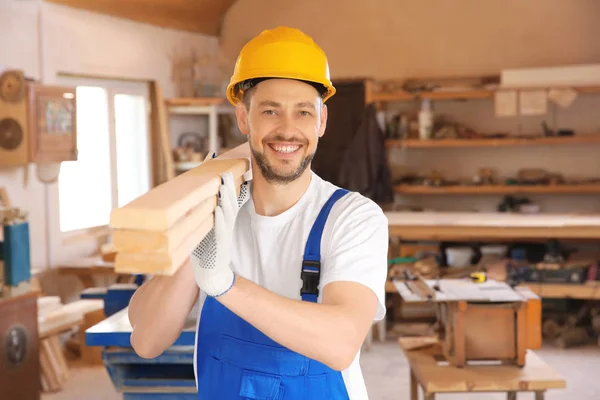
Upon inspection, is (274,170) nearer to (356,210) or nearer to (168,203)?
(356,210)

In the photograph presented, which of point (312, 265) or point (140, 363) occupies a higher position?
point (312, 265)

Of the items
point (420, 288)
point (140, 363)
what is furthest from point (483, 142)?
point (140, 363)

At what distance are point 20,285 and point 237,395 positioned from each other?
2610 millimetres

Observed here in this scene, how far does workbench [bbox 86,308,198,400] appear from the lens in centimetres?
283

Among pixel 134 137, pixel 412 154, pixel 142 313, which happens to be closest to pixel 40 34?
pixel 134 137

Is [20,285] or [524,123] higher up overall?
[524,123]

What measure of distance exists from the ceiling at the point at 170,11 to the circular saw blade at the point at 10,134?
1207mm

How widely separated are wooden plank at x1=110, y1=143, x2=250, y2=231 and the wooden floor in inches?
143

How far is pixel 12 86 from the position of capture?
5.16 meters

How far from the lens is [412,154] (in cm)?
758

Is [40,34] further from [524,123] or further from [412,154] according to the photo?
[524,123]

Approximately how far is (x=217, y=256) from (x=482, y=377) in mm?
2318

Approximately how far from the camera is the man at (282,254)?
1.81 m

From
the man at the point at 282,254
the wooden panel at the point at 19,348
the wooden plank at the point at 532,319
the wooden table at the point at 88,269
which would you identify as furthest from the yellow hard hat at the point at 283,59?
the wooden table at the point at 88,269
